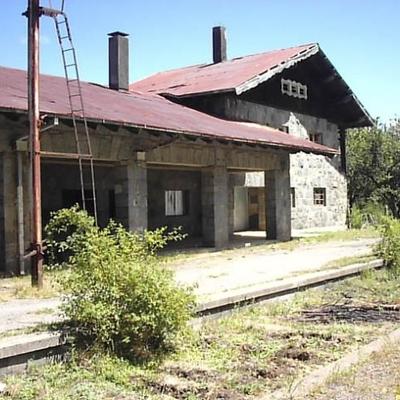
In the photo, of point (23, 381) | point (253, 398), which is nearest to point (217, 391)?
point (253, 398)

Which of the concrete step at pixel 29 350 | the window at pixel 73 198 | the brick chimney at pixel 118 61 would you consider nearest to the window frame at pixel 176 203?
the window at pixel 73 198

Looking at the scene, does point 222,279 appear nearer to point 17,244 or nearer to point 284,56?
point 17,244

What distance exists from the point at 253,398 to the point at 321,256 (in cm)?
924

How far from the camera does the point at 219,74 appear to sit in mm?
21812

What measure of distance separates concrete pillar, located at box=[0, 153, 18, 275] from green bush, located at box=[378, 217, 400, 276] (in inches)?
264

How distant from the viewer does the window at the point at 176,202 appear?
19.9 metres

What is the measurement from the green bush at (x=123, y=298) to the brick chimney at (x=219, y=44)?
65.1 ft

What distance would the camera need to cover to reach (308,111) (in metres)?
24.2

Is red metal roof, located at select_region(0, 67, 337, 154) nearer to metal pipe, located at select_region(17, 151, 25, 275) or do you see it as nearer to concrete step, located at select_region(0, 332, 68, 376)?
metal pipe, located at select_region(17, 151, 25, 275)

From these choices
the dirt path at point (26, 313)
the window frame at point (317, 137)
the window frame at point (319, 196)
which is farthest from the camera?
the window frame at point (317, 137)

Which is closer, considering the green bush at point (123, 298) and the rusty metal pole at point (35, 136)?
Answer: the green bush at point (123, 298)

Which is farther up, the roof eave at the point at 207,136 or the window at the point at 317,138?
the window at the point at 317,138

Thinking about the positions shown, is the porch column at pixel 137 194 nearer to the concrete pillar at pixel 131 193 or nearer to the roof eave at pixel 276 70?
the concrete pillar at pixel 131 193

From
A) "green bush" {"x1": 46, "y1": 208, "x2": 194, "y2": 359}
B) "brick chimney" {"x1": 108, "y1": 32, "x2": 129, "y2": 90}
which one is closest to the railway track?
"green bush" {"x1": 46, "y1": 208, "x2": 194, "y2": 359}
